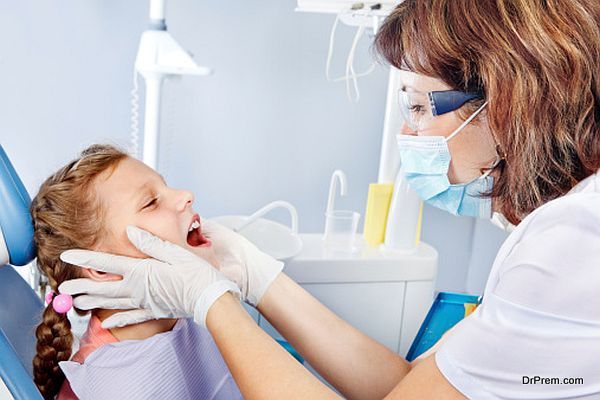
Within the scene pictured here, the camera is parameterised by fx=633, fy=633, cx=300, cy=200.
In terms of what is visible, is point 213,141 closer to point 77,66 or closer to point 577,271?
point 77,66

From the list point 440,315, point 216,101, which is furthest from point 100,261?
point 216,101

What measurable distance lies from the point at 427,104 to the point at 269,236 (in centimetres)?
80

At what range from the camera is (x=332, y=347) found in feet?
4.16

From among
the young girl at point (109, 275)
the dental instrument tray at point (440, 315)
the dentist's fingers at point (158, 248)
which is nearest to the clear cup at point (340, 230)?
the dental instrument tray at point (440, 315)

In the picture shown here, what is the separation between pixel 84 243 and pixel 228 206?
3.22ft

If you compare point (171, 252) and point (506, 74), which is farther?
point (171, 252)

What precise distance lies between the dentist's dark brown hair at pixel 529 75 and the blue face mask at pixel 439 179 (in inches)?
3.5

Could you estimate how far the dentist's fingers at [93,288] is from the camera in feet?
3.57

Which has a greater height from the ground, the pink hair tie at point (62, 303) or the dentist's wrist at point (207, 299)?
the dentist's wrist at point (207, 299)

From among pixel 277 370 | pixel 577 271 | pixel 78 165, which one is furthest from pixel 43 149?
pixel 577 271

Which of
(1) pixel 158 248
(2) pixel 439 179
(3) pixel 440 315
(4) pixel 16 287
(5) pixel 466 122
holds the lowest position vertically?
(3) pixel 440 315

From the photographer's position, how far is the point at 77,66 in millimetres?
1905

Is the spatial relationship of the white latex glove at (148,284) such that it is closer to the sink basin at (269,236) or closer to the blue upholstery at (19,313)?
the blue upholstery at (19,313)

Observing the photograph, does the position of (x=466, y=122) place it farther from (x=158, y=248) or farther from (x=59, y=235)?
(x=59, y=235)
